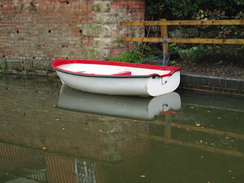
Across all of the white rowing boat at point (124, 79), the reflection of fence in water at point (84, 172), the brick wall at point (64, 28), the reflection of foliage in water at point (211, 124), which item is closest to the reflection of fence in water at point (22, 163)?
the reflection of fence in water at point (84, 172)

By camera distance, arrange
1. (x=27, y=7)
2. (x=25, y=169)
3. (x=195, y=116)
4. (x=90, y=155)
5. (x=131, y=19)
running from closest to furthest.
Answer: (x=25, y=169)
(x=90, y=155)
(x=195, y=116)
(x=131, y=19)
(x=27, y=7)

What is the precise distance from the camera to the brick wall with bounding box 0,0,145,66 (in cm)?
916

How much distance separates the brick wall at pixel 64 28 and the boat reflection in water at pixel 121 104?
1.97m

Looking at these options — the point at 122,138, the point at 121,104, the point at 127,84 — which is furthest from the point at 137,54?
the point at 122,138

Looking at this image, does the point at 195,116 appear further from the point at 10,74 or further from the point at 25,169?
the point at 10,74

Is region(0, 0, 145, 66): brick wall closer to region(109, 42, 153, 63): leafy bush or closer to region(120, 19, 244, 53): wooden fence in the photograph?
region(109, 42, 153, 63): leafy bush

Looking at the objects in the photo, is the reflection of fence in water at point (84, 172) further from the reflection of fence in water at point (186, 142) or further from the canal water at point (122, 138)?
the reflection of fence in water at point (186, 142)

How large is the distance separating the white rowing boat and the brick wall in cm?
105

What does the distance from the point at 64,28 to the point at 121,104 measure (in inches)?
154

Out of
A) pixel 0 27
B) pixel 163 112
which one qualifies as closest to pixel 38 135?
pixel 163 112

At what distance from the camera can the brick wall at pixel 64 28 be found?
916 cm

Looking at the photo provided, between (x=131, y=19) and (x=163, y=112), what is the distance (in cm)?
391

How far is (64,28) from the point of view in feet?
32.6

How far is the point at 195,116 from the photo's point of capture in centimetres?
604
